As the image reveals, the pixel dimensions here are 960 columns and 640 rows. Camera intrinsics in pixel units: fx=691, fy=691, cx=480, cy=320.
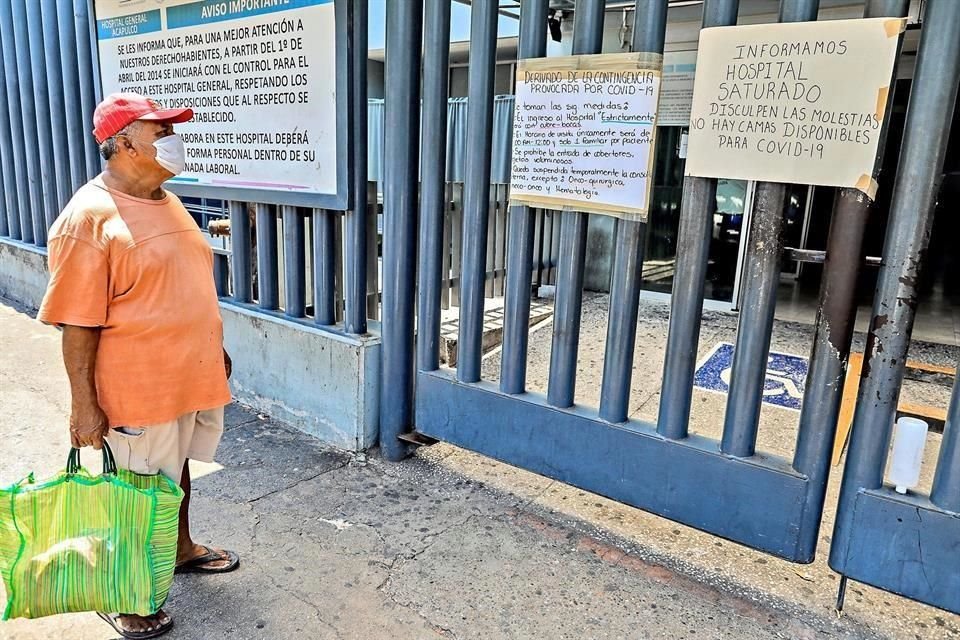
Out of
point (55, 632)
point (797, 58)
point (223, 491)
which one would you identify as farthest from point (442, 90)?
point (55, 632)

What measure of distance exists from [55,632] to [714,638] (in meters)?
2.30

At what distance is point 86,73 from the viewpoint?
539cm

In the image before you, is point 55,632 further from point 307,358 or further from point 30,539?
point 307,358

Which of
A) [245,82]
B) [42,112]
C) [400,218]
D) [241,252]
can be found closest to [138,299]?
[400,218]

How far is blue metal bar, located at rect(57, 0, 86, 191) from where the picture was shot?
5520 millimetres

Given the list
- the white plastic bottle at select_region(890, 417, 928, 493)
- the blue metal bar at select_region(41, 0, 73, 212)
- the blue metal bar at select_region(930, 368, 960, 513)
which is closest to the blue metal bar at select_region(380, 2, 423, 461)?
the white plastic bottle at select_region(890, 417, 928, 493)

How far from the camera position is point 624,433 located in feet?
9.59

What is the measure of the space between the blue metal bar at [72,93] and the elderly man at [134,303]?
385 centimetres

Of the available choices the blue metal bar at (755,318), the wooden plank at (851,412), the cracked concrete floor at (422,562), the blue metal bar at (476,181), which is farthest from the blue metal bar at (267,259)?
the wooden plank at (851,412)

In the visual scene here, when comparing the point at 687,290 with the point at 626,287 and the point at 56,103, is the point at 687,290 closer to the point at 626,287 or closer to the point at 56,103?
the point at 626,287

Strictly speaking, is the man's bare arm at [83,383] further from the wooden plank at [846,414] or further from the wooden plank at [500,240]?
the wooden plank at [500,240]

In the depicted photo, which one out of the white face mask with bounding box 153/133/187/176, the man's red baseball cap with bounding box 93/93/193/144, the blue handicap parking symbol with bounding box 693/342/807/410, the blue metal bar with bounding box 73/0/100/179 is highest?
the blue metal bar with bounding box 73/0/100/179

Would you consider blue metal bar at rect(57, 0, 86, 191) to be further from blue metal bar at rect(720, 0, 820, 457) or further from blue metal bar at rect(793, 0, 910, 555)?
blue metal bar at rect(793, 0, 910, 555)

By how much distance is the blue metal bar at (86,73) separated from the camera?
5293 mm
